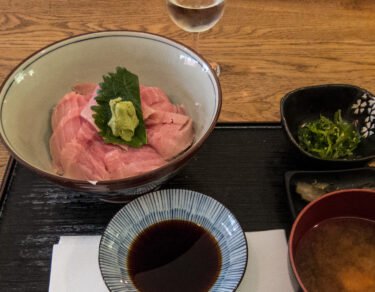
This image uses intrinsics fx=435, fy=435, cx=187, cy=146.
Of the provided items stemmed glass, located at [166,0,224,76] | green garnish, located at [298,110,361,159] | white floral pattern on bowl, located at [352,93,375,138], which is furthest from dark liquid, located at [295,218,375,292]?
stemmed glass, located at [166,0,224,76]

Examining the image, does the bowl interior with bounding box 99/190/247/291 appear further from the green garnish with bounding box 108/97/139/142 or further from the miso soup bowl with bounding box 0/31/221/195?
the green garnish with bounding box 108/97/139/142

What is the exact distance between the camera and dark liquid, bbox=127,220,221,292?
879mm

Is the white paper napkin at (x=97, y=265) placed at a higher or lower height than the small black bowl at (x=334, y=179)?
lower

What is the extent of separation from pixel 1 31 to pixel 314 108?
1.09m

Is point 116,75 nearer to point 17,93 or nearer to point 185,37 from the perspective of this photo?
point 17,93

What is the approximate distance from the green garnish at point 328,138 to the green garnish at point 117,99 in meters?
0.43

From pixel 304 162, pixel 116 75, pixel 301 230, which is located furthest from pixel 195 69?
pixel 301 230

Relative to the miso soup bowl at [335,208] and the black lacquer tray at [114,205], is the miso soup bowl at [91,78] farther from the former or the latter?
the miso soup bowl at [335,208]

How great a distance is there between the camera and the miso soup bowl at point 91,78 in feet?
3.39

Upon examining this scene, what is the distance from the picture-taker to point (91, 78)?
120 centimetres

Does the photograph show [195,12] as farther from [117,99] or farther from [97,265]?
[97,265]

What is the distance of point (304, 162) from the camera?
1.08 metres

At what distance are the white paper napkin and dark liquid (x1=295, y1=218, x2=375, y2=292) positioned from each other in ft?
0.26

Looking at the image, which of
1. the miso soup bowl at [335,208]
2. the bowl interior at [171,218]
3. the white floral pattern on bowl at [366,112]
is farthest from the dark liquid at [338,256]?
the white floral pattern on bowl at [366,112]
